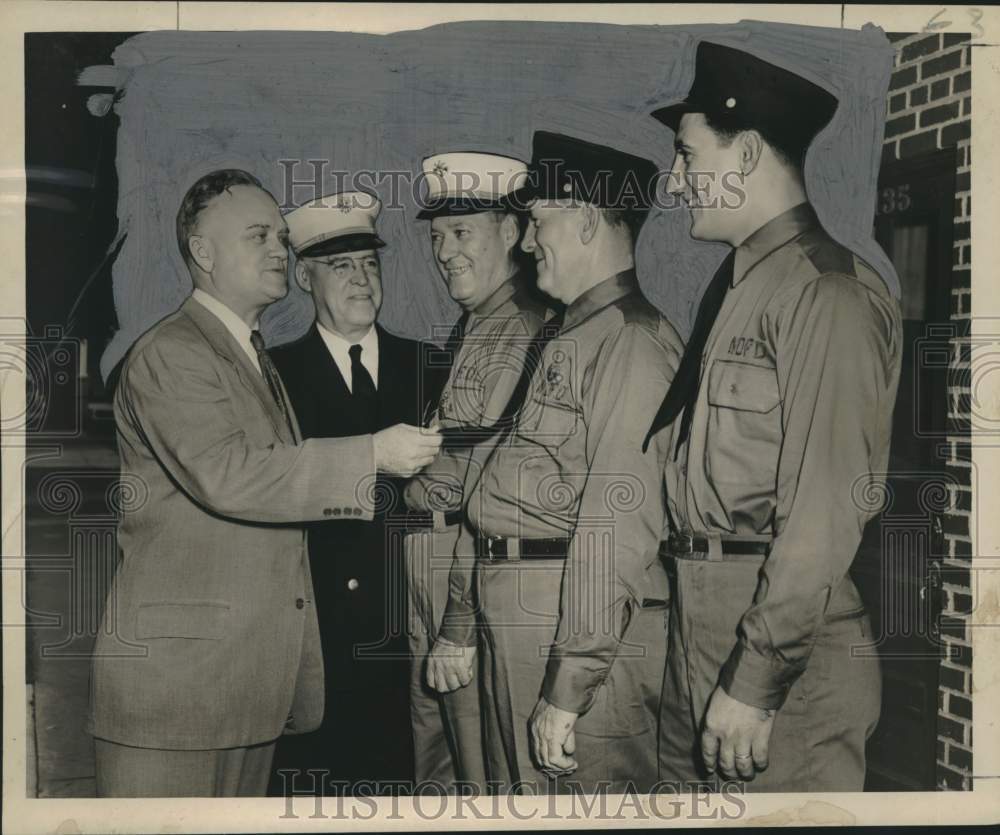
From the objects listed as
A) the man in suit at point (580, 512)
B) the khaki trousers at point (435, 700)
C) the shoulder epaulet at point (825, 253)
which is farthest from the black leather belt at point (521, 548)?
the shoulder epaulet at point (825, 253)

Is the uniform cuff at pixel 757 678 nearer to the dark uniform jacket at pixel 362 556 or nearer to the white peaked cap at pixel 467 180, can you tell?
the dark uniform jacket at pixel 362 556

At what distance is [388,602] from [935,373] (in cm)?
218

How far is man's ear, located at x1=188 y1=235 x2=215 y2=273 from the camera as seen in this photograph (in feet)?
13.3

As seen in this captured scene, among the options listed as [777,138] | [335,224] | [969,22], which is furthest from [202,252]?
[969,22]

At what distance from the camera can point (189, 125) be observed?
4.07m

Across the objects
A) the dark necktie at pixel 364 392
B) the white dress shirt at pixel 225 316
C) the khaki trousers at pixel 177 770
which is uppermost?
the white dress shirt at pixel 225 316

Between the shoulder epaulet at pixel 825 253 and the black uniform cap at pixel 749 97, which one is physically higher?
the black uniform cap at pixel 749 97

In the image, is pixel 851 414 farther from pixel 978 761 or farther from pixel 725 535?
pixel 978 761

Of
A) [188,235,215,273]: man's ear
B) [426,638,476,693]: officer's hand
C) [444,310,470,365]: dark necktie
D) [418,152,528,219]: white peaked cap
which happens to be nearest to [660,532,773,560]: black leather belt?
[426,638,476,693]: officer's hand

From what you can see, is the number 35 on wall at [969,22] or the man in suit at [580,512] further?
the number 35 on wall at [969,22]

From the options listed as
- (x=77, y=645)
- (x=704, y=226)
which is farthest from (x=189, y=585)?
(x=704, y=226)

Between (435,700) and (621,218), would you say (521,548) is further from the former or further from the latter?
(621,218)

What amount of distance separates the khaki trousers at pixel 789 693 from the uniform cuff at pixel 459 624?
0.72 meters

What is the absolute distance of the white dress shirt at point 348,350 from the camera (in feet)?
13.5
